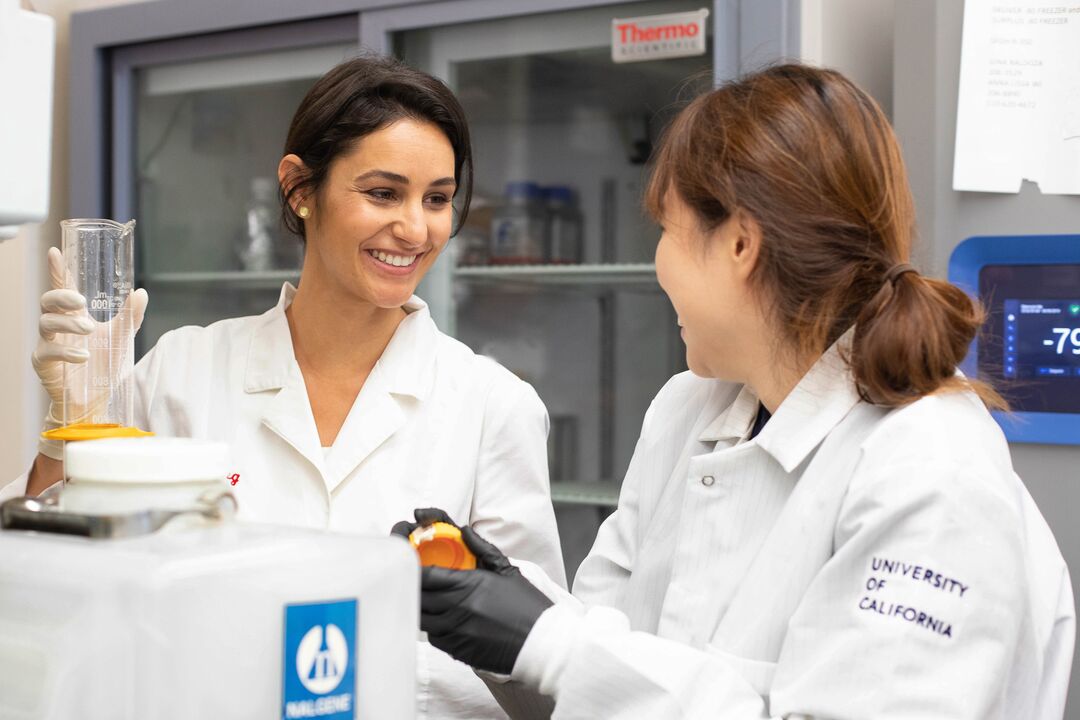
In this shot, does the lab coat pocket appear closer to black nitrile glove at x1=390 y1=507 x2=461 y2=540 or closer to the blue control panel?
black nitrile glove at x1=390 y1=507 x2=461 y2=540

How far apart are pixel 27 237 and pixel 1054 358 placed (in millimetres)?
2193

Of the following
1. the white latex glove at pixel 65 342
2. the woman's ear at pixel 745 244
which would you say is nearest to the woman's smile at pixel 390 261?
the white latex glove at pixel 65 342

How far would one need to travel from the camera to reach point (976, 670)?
2.91 ft

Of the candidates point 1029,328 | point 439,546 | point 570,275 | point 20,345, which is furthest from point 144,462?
point 20,345

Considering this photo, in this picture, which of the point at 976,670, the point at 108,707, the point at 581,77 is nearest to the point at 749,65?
the point at 581,77

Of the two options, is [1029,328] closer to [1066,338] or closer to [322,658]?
[1066,338]

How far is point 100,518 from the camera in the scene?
58 cm

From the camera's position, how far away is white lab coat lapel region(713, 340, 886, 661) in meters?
1.01

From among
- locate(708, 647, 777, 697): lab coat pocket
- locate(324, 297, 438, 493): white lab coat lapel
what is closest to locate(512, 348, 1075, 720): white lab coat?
locate(708, 647, 777, 697): lab coat pocket

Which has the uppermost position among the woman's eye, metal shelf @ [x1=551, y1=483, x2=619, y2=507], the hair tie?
the woman's eye

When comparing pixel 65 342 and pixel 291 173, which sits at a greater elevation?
pixel 291 173

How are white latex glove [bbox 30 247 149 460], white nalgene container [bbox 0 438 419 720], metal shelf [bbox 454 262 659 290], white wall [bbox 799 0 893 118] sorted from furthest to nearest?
metal shelf [bbox 454 262 659 290] → white wall [bbox 799 0 893 118] → white latex glove [bbox 30 247 149 460] → white nalgene container [bbox 0 438 419 720]

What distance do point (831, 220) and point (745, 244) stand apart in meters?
0.09

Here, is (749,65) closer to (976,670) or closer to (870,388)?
(870,388)
